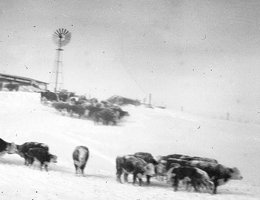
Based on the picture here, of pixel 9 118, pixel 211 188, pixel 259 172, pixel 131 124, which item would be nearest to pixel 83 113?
pixel 131 124

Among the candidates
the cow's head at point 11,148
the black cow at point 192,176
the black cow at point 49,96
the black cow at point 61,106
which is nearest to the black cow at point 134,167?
the black cow at point 192,176

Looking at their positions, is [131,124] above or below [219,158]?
above

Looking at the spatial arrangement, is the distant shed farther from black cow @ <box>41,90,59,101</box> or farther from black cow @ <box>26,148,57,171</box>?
black cow @ <box>26,148,57,171</box>

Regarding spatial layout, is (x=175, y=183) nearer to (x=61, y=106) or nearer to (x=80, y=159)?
(x=80, y=159)

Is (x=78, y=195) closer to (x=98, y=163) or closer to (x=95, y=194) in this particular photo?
(x=95, y=194)

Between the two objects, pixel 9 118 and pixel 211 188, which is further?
pixel 9 118

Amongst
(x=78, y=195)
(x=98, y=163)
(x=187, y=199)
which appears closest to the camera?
(x=78, y=195)
